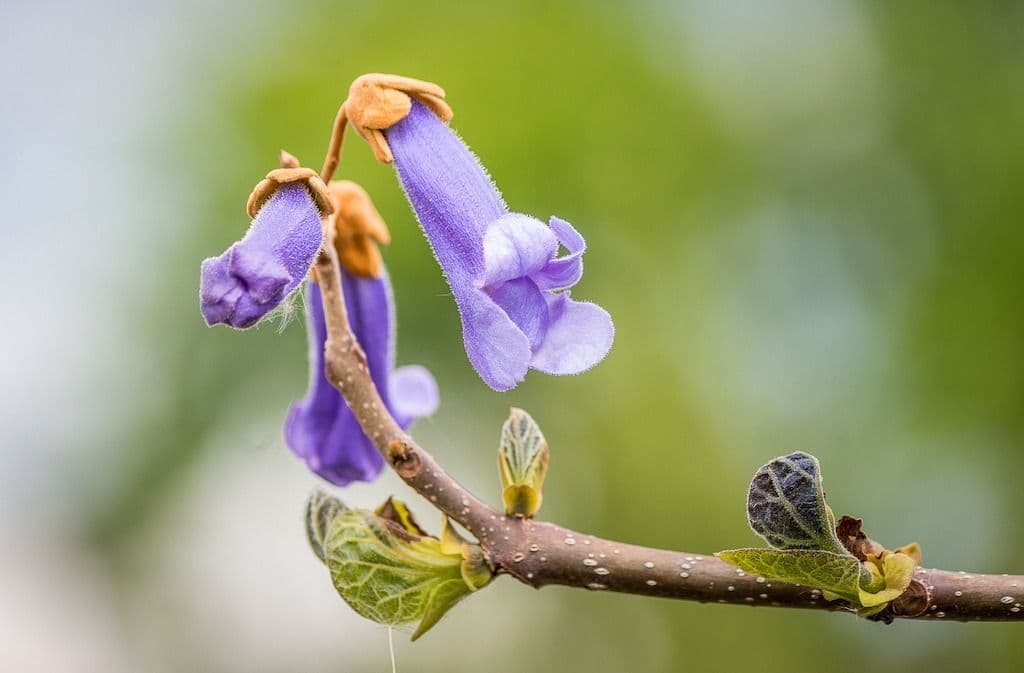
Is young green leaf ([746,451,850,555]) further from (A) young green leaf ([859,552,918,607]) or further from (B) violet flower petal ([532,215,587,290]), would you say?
(B) violet flower petal ([532,215,587,290])

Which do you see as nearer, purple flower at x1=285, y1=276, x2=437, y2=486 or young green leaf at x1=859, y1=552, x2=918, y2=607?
young green leaf at x1=859, y1=552, x2=918, y2=607

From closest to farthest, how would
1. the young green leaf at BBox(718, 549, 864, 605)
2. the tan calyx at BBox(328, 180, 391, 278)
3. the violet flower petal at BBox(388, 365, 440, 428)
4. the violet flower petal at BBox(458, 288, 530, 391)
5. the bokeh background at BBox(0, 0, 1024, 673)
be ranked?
the young green leaf at BBox(718, 549, 864, 605)
the violet flower petal at BBox(458, 288, 530, 391)
the tan calyx at BBox(328, 180, 391, 278)
the violet flower petal at BBox(388, 365, 440, 428)
the bokeh background at BBox(0, 0, 1024, 673)

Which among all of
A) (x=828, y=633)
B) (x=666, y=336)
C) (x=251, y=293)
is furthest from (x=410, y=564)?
(x=666, y=336)

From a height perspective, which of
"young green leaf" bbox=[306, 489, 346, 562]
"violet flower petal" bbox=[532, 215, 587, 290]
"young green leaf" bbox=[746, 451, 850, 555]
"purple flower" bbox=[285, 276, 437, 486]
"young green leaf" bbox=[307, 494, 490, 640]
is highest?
"violet flower petal" bbox=[532, 215, 587, 290]

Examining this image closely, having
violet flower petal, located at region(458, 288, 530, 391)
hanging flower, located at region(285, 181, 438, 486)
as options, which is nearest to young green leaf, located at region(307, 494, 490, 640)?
violet flower petal, located at region(458, 288, 530, 391)

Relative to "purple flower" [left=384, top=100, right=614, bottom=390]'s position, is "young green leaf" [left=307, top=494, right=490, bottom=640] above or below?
below

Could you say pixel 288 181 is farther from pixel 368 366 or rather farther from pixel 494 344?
pixel 368 366

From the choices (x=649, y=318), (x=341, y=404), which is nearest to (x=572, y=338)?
(x=341, y=404)
